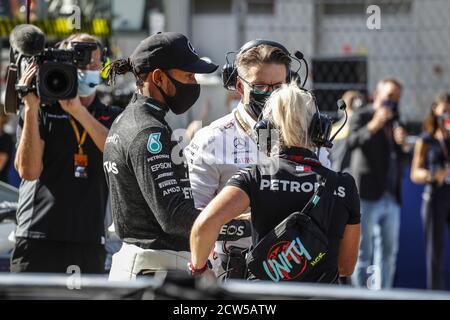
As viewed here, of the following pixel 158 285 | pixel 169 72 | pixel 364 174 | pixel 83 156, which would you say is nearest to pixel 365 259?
pixel 364 174

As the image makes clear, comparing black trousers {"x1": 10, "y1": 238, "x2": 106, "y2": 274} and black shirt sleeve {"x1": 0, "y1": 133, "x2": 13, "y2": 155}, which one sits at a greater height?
black shirt sleeve {"x1": 0, "y1": 133, "x2": 13, "y2": 155}

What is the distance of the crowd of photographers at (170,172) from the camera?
10.2ft

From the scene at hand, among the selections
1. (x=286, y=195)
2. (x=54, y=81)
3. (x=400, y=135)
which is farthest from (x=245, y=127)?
(x=400, y=135)

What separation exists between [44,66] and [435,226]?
15.5 feet

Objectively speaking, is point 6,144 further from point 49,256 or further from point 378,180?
point 49,256

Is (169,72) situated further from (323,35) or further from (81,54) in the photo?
(323,35)

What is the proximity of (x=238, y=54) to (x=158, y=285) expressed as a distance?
204 centimetres

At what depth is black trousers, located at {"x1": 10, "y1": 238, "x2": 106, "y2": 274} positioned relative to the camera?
14.3ft

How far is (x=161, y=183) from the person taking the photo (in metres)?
3.21

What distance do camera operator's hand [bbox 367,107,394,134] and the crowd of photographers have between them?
145 inches

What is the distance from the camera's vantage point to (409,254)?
8.68m

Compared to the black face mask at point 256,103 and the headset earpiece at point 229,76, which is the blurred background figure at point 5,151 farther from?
the black face mask at point 256,103

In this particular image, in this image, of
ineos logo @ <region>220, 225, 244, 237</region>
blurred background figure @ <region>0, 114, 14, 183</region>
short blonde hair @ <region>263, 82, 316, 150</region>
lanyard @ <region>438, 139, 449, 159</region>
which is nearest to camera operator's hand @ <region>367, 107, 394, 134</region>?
lanyard @ <region>438, 139, 449, 159</region>

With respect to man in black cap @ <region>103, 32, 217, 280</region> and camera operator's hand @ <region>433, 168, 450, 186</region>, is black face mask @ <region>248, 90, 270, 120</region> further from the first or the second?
camera operator's hand @ <region>433, 168, 450, 186</region>
